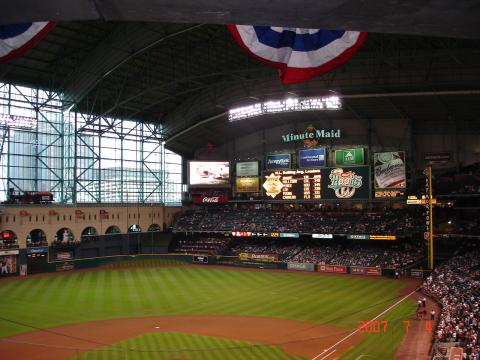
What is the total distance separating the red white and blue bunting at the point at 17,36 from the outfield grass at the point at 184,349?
51.9 feet

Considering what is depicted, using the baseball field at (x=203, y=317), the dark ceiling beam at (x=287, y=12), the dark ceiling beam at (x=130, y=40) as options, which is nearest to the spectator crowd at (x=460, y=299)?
the baseball field at (x=203, y=317)

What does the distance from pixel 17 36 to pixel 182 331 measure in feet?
79.2

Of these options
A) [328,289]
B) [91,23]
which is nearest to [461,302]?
[328,289]

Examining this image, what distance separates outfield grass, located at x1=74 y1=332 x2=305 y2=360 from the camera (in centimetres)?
2231

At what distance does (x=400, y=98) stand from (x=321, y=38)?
150 ft

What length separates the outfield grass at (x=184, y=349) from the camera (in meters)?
22.3

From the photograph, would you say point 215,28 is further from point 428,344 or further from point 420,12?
point 420,12

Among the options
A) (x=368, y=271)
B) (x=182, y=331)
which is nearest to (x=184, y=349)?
(x=182, y=331)

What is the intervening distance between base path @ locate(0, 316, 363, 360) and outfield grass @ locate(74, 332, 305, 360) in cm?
83

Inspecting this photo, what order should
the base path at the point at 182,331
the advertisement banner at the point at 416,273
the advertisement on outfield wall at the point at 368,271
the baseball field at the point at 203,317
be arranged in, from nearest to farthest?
the baseball field at the point at 203,317 < the base path at the point at 182,331 < the advertisement banner at the point at 416,273 < the advertisement on outfield wall at the point at 368,271
